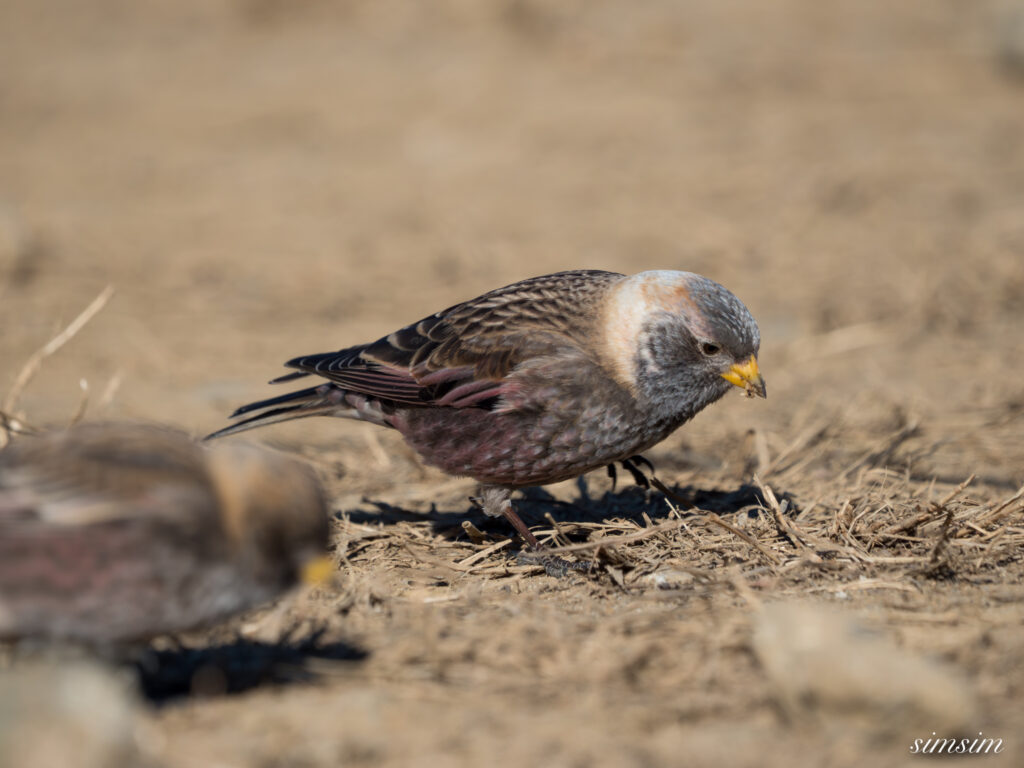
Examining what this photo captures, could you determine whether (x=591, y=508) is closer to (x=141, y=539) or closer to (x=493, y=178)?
(x=141, y=539)

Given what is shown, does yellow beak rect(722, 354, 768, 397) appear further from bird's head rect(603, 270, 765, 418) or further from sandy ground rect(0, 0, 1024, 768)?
sandy ground rect(0, 0, 1024, 768)

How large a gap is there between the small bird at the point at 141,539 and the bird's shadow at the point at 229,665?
0.87 feet

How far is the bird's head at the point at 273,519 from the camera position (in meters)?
3.16

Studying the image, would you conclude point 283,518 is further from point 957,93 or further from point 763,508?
point 957,93

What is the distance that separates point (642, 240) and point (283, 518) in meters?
7.93

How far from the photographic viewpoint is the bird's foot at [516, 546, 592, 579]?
14.8ft

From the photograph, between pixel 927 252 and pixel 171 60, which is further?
pixel 171 60

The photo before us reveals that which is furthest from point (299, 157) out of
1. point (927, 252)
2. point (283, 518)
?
point (283, 518)

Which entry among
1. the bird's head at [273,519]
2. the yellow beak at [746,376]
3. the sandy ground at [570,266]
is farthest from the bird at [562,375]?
the bird's head at [273,519]

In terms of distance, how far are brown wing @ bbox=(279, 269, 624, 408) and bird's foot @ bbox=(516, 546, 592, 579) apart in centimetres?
69

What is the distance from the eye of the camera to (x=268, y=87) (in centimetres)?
1598

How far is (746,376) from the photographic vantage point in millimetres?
4844

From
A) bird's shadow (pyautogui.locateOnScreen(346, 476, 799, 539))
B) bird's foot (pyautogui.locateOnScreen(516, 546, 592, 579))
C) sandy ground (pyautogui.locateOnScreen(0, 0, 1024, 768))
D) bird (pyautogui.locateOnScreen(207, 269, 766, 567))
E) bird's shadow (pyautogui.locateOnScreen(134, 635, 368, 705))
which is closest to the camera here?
sandy ground (pyautogui.locateOnScreen(0, 0, 1024, 768))

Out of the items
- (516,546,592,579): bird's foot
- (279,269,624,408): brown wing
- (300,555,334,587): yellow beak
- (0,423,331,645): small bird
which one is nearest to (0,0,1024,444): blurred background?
(279,269,624,408): brown wing
